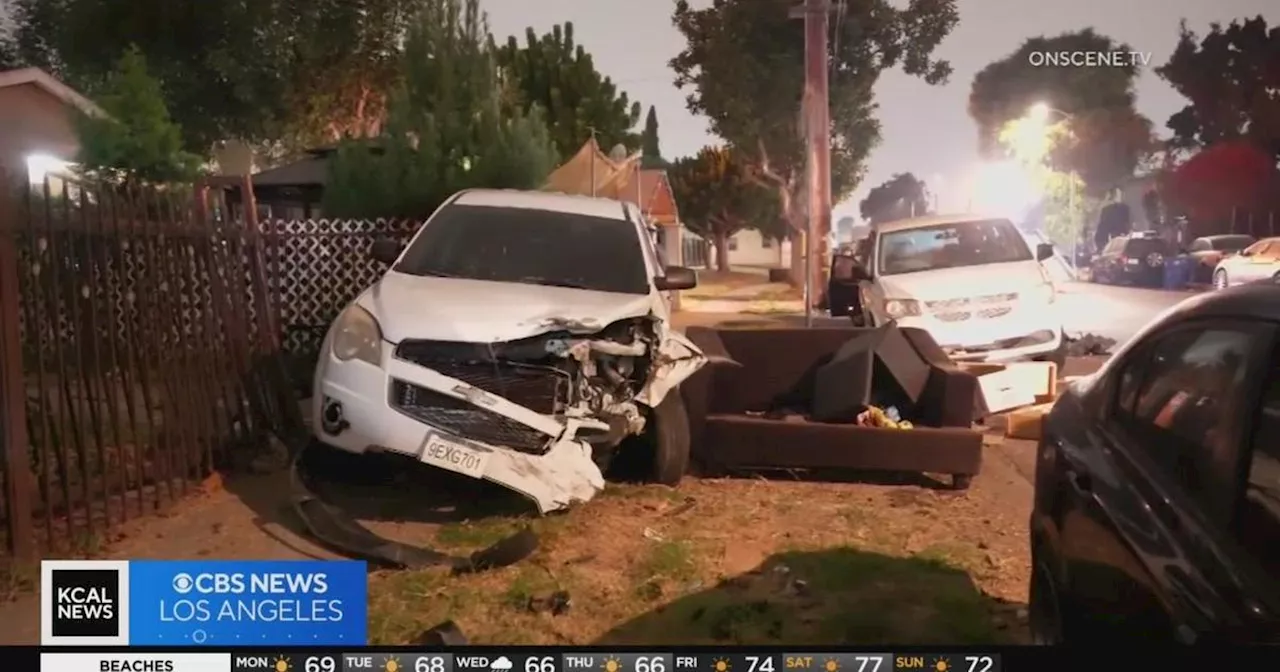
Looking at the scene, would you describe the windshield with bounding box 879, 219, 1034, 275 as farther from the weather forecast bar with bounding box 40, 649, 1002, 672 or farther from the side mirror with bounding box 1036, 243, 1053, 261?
the weather forecast bar with bounding box 40, 649, 1002, 672

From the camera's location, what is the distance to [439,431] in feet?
10.9

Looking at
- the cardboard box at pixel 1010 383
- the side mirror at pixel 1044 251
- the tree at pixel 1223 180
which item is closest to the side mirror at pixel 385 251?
the cardboard box at pixel 1010 383

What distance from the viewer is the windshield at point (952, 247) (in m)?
3.55

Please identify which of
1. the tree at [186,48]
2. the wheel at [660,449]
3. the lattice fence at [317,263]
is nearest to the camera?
the tree at [186,48]

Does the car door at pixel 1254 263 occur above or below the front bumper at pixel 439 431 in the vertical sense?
above

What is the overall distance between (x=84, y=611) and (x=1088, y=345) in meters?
2.64

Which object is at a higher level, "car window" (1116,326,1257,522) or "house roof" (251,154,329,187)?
"house roof" (251,154,329,187)

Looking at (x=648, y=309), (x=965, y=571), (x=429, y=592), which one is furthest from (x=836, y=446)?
(x=429, y=592)

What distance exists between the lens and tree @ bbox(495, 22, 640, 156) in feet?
8.87

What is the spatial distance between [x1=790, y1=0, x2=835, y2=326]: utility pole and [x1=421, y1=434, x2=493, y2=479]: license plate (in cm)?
134

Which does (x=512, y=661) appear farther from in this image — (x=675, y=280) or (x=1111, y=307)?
(x=675, y=280)

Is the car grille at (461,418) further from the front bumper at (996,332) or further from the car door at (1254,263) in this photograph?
the car door at (1254,263)

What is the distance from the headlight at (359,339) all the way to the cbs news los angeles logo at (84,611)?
4.28ft

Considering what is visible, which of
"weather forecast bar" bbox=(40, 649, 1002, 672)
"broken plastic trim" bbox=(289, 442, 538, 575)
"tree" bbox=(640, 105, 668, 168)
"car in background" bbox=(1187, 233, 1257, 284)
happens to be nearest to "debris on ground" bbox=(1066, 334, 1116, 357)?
"car in background" bbox=(1187, 233, 1257, 284)
